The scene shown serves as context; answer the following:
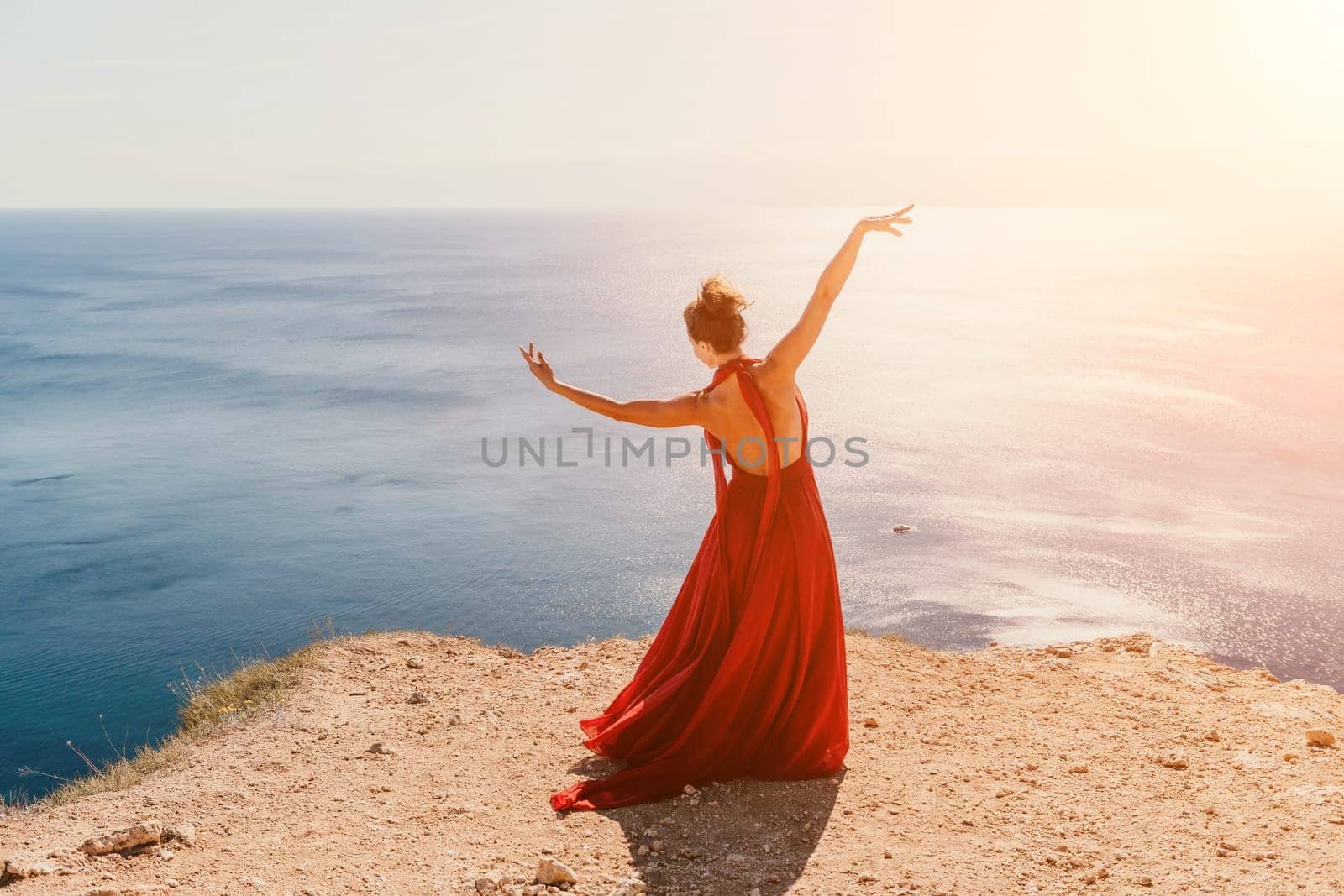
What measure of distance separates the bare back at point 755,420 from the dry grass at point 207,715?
167 inches

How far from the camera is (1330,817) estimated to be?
15.6 ft

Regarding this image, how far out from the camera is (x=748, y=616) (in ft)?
17.2

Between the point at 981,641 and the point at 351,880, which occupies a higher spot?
the point at 351,880

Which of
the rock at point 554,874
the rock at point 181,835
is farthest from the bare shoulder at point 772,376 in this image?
the rock at point 181,835

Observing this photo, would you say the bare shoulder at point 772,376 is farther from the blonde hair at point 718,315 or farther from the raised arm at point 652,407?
the raised arm at point 652,407

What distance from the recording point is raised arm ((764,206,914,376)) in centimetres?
479

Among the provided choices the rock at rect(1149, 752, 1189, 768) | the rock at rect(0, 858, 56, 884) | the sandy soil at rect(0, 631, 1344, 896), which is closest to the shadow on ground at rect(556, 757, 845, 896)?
the sandy soil at rect(0, 631, 1344, 896)

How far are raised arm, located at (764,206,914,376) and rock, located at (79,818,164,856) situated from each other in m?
3.86

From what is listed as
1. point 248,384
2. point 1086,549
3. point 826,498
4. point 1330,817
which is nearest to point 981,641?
point 1086,549

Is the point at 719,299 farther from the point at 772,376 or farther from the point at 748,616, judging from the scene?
the point at 748,616

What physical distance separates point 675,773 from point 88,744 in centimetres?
1096

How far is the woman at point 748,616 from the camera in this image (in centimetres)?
507

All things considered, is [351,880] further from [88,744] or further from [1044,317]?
[1044,317]

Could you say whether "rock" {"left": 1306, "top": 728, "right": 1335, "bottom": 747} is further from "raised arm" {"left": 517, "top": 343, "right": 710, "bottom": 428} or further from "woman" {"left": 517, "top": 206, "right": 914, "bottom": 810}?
"raised arm" {"left": 517, "top": 343, "right": 710, "bottom": 428}
